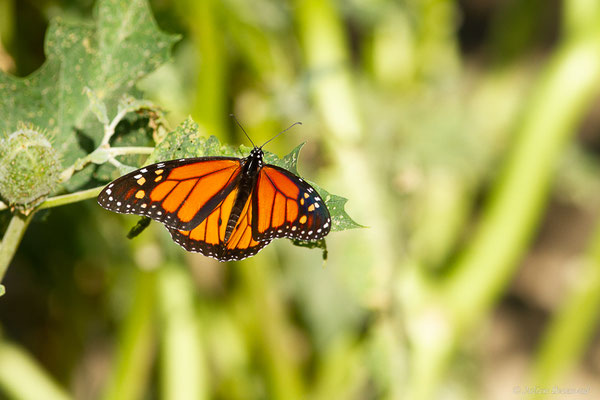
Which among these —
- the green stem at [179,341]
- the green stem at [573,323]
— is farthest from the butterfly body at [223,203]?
the green stem at [573,323]

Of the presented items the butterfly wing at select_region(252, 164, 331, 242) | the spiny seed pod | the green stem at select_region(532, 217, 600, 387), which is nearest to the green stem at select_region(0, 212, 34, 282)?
the spiny seed pod

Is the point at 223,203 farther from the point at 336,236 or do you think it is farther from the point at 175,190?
the point at 336,236

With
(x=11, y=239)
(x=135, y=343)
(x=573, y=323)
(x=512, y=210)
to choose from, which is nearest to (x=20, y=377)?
(x=135, y=343)

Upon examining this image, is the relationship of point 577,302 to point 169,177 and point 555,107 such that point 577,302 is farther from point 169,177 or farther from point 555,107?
point 169,177

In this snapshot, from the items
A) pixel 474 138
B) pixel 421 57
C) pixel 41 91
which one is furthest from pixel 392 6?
pixel 41 91

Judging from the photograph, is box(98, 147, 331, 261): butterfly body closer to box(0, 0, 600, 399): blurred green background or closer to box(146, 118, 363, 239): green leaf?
box(146, 118, 363, 239): green leaf

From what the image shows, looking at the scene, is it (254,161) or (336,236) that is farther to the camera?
(336,236)

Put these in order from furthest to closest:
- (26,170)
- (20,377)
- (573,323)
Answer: (573,323)
(20,377)
(26,170)
